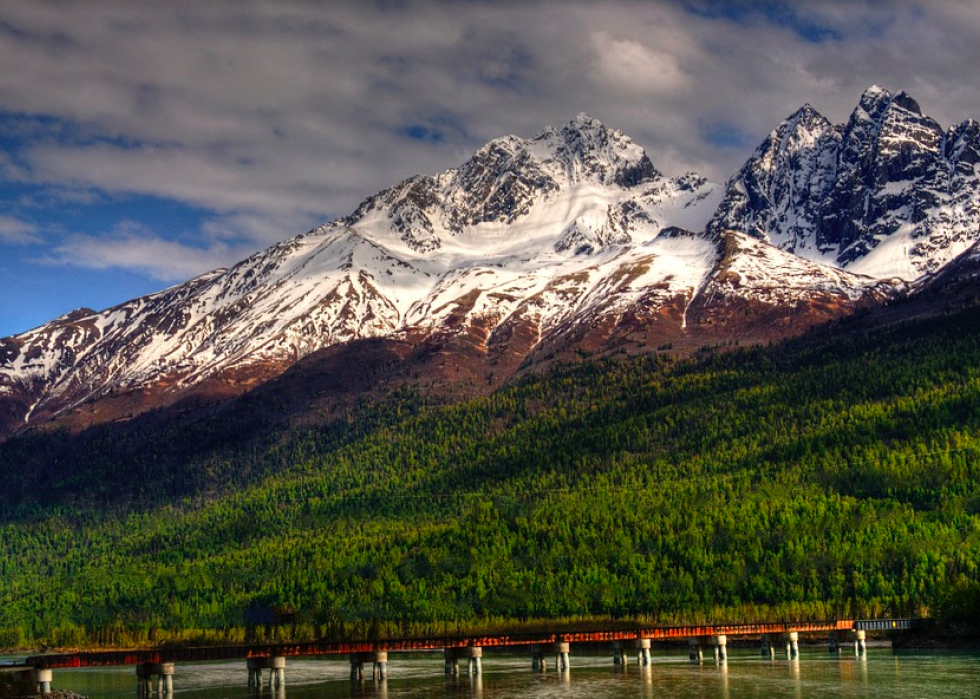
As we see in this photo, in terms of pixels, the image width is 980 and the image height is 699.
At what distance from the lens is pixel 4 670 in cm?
18712

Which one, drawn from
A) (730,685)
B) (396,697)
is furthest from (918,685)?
(396,697)

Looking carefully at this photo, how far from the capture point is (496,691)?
645 feet

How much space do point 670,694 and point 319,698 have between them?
47567mm

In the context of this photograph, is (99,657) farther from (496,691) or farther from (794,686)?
(794,686)

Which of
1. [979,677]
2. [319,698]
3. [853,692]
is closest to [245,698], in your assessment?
[319,698]

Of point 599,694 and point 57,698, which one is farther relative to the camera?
point 599,694

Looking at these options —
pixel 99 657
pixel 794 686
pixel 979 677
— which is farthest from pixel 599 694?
pixel 99 657

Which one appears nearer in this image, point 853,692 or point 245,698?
point 853,692

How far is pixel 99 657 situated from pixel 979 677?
11963 centimetres

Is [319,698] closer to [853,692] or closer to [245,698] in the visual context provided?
[245,698]

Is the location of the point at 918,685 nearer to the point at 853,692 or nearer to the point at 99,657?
the point at 853,692

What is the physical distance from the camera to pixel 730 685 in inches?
7761

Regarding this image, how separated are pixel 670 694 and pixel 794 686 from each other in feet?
59.6

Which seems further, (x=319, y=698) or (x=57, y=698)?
(x=319, y=698)
